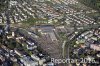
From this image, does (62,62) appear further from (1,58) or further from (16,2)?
(16,2)

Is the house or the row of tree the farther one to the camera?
the row of tree

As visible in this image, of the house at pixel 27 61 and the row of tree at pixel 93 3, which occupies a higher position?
the row of tree at pixel 93 3

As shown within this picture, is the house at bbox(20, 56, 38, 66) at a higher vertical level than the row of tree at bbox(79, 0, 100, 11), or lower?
lower

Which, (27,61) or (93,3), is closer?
(27,61)

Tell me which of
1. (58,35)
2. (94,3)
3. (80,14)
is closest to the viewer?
(58,35)

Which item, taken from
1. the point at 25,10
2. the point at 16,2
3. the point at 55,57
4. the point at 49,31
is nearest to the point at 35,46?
the point at 55,57

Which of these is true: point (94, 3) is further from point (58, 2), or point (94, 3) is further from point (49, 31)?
point (49, 31)

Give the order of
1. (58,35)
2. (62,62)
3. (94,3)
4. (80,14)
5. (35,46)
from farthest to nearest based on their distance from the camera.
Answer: (94,3)
(80,14)
(58,35)
(35,46)
(62,62)

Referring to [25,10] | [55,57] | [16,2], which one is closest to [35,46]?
[55,57]

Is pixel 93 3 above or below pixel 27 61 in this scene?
above

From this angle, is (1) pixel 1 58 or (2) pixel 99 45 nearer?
(1) pixel 1 58

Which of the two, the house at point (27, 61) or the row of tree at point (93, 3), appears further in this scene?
the row of tree at point (93, 3)
